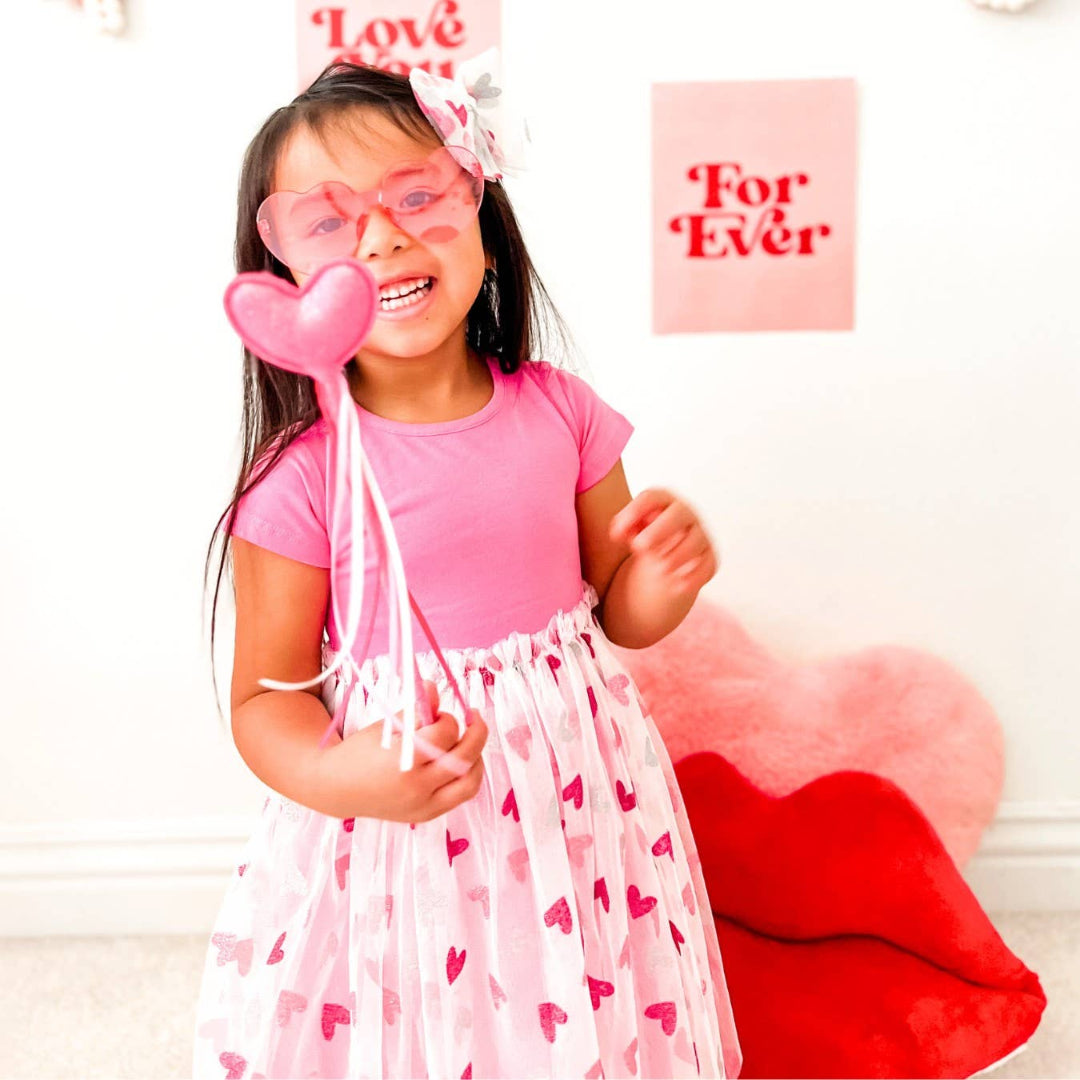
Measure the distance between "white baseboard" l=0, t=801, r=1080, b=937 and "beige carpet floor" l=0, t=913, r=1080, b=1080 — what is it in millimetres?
20

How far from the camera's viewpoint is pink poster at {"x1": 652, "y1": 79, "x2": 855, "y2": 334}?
1.14m

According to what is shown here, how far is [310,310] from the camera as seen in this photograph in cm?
63

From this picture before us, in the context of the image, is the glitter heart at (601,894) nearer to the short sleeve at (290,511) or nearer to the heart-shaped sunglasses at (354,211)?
the short sleeve at (290,511)

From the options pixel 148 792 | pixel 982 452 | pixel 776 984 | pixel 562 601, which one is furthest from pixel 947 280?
pixel 148 792

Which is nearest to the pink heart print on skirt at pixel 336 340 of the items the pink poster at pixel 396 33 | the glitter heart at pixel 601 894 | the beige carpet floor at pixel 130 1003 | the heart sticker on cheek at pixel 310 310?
the heart sticker on cheek at pixel 310 310

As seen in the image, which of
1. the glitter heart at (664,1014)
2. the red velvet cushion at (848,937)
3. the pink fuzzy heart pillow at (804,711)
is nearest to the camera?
the glitter heart at (664,1014)

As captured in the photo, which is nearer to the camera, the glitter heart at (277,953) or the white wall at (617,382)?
the glitter heart at (277,953)

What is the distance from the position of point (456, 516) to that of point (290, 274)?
0.71 feet

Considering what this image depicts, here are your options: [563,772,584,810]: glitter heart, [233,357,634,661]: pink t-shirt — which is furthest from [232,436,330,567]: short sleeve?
[563,772,584,810]: glitter heart

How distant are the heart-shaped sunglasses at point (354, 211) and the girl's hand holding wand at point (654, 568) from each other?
0.22 m

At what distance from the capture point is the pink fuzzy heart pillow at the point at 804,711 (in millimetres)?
1229

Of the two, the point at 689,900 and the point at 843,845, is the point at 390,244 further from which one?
the point at 843,845

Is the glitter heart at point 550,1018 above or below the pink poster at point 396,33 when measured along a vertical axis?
below

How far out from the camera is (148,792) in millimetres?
1323
